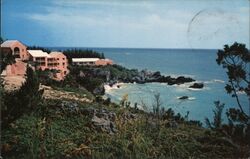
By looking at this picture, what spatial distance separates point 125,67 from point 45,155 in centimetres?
162

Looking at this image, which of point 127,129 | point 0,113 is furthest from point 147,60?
point 0,113

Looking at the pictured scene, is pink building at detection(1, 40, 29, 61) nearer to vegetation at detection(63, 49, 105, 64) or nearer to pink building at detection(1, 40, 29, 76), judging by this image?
pink building at detection(1, 40, 29, 76)

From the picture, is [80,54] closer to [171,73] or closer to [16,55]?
[16,55]

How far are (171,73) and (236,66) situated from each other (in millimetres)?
1207

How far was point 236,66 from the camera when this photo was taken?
6.27m

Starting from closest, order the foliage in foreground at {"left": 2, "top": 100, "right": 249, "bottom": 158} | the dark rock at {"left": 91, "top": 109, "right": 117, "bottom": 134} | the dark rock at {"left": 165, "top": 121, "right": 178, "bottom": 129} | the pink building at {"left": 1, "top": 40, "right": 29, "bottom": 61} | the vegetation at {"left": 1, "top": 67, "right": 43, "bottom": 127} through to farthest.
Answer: the foliage in foreground at {"left": 2, "top": 100, "right": 249, "bottom": 158}
the vegetation at {"left": 1, "top": 67, "right": 43, "bottom": 127}
the pink building at {"left": 1, "top": 40, "right": 29, "bottom": 61}
the dark rock at {"left": 91, "top": 109, "right": 117, "bottom": 134}
the dark rock at {"left": 165, "top": 121, "right": 178, "bottom": 129}

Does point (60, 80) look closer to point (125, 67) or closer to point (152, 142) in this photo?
point (125, 67)

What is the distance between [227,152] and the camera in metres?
5.62

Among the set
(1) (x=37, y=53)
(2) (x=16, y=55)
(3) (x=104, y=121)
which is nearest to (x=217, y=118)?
(3) (x=104, y=121)

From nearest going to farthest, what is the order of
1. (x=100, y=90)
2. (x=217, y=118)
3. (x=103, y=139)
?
(x=103, y=139), (x=100, y=90), (x=217, y=118)

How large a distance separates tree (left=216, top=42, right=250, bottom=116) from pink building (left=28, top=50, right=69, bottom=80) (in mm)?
2159

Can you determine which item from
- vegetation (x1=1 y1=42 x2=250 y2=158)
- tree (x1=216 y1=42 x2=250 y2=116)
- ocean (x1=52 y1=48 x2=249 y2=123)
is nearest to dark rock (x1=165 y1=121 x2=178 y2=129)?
vegetation (x1=1 y1=42 x2=250 y2=158)

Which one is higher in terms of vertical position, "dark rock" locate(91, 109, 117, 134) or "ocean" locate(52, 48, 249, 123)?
"ocean" locate(52, 48, 249, 123)

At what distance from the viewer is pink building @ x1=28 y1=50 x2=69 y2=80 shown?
5520 millimetres
